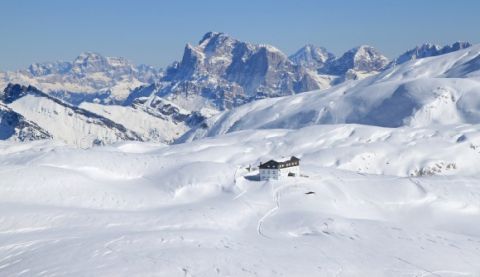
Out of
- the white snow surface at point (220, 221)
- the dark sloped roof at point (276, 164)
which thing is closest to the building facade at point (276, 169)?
the dark sloped roof at point (276, 164)

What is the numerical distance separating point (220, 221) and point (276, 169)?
23.8 m

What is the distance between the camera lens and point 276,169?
106938 mm

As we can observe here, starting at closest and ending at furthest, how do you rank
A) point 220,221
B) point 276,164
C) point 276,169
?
point 220,221
point 276,164
point 276,169

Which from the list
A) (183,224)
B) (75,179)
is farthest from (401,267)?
(75,179)

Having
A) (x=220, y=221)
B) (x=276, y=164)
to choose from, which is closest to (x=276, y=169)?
(x=276, y=164)

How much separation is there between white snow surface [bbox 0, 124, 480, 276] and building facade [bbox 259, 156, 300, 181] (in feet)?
5.69

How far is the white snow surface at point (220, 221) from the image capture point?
63.4 metres

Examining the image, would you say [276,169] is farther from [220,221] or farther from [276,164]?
[220,221]

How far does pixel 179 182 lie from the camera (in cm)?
10881

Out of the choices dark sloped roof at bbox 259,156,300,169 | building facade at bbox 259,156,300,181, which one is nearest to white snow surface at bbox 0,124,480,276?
building facade at bbox 259,156,300,181

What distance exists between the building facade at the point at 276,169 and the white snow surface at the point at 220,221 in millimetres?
1735

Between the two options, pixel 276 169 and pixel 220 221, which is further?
pixel 276 169

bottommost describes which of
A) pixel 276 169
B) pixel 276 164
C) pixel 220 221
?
A: pixel 220 221

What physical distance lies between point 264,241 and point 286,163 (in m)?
33.8
